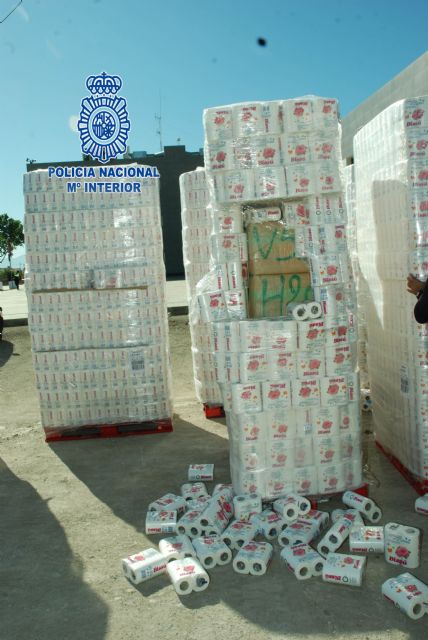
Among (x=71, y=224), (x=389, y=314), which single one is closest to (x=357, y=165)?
(x=389, y=314)

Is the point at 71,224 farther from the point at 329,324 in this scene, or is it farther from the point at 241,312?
the point at 329,324

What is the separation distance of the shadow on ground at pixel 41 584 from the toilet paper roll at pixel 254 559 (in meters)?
1.17

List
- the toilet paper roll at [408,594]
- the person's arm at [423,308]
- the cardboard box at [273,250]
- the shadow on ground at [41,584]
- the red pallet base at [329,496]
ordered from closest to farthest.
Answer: the toilet paper roll at [408,594], the shadow on ground at [41,584], the person's arm at [423,308], the red pallet base at [329,496], the cardboard box at [273,250]

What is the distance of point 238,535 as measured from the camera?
5.34 m

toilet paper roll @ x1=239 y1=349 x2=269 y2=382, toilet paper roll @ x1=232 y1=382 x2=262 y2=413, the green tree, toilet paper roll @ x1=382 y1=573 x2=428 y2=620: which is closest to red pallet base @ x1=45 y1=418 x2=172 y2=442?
toilet paper roll @ x1=232 y1=382 x2=262 y2=413

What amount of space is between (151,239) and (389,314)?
3.74 metres

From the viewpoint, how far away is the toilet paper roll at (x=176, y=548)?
5.09 metres

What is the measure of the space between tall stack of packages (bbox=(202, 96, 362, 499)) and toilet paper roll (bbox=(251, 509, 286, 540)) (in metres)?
0.29

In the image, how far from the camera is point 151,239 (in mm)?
8711

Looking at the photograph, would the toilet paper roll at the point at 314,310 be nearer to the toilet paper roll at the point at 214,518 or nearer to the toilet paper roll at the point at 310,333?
the toilet paper roll at the point at 310,333

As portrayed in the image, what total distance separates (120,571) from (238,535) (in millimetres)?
1096

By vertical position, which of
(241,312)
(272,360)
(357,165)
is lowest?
(272,360)

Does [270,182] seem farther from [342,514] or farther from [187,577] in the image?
[187,577]

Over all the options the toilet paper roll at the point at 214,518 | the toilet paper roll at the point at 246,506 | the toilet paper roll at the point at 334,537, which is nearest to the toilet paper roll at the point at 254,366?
the toilet paper roll at the point at 246,506
